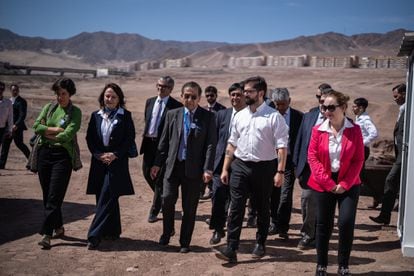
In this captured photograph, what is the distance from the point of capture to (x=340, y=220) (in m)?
4.55

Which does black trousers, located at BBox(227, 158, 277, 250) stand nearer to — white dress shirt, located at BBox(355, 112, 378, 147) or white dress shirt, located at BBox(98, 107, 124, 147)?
white dress shirt, located at BBox(98, 107, 124, 147)

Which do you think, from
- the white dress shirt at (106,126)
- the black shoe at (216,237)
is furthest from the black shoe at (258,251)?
the white dress shirt at (106,126)

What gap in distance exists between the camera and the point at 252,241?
633 cm

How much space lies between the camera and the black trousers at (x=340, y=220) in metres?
4.52

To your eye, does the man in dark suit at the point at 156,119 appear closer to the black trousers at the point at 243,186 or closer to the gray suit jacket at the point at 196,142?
the gray suit jacket at the point at 196,142

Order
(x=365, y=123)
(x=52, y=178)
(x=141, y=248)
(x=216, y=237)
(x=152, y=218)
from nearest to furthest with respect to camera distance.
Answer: (x=52, y=178), (x=141, y=248), (x=216, y=237), (x=365, y=123), (x=152, y=218)

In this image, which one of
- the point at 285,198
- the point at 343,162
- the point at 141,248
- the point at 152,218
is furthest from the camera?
the point at 152,218

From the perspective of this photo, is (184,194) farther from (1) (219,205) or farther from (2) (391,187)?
(2) (391,187)

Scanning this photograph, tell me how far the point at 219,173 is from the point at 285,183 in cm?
89

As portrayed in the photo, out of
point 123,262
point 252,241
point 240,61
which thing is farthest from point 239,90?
point 240,61

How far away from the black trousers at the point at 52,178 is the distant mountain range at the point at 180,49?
287 feet

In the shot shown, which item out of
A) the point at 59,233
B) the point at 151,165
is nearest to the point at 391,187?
the point at 151,165

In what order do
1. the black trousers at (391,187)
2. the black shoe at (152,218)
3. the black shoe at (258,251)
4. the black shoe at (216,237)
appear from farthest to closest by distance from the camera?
the black shoe at (152,218) → the black trousers at (391,187) → the black shoe at (216,237) → the black shoe at (258,251)

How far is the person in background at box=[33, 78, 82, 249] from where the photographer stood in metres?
5.69
